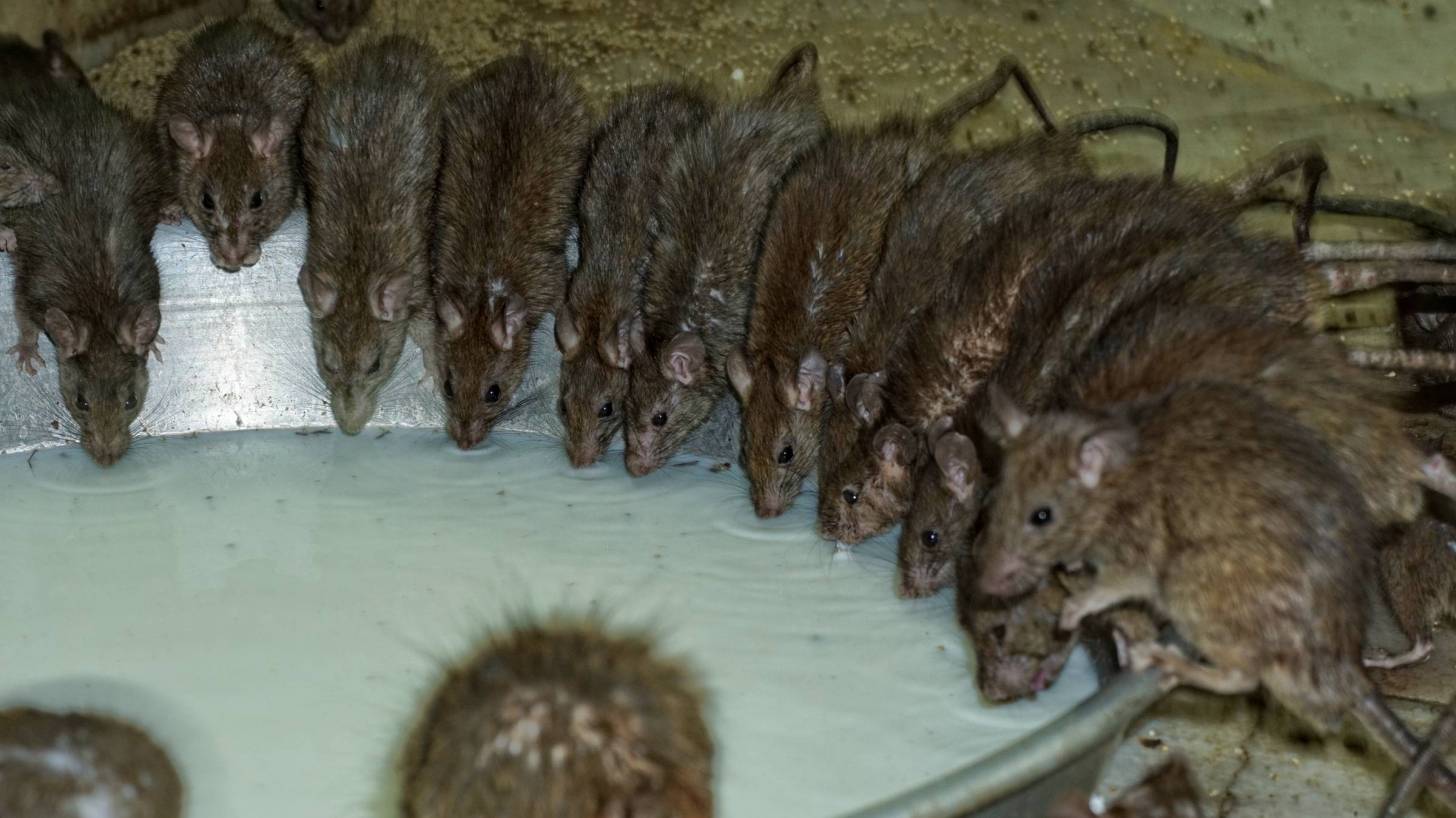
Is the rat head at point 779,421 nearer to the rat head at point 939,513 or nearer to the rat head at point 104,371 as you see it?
the rat head at point 939,513

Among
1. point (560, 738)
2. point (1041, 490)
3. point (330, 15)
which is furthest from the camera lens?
point (330, 15)

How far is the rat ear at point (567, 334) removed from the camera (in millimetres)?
5461

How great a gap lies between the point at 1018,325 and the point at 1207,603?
1.24 m

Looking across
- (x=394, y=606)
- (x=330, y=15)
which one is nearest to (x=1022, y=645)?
(x=394, y=606)

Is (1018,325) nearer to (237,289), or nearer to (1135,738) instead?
(1135,738)

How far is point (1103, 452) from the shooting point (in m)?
3.62

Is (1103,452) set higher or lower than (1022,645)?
higher

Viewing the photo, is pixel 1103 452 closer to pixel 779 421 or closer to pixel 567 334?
pixel 779 421

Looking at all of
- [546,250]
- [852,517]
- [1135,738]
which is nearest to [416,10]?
[546,250]

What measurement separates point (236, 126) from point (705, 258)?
183 cm

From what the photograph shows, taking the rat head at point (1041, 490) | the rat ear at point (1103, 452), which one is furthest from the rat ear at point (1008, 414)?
the rat ear at point (1103, 452)

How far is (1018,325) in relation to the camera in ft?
14.9

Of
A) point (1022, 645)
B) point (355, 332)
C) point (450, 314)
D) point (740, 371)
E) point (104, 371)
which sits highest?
point (1022, 645)

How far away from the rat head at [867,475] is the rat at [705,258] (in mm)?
725
